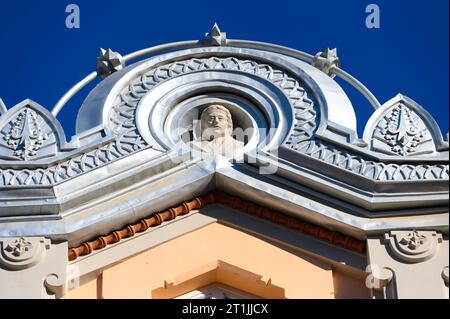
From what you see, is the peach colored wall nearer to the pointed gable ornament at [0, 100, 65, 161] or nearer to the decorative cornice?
the decorative cornice

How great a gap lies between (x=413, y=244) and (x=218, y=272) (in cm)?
154

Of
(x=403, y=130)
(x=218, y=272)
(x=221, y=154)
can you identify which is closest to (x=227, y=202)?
(x=221, y=154)

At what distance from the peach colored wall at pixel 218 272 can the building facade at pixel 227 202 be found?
0.01 m

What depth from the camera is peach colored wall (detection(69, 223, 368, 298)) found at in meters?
16.2

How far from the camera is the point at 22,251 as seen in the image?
53.3 ft

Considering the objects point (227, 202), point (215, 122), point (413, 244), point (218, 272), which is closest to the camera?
point (413, 244)

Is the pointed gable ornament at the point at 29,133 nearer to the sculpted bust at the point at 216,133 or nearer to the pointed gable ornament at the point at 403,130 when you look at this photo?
the sculpted bust at the point at 216,133

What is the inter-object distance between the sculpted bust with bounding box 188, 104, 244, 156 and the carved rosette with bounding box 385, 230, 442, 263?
161cm

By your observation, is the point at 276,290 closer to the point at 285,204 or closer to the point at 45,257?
the point at 285,204

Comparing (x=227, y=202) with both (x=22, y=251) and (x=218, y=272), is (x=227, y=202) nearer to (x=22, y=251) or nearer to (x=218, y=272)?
(x=218, y=272)

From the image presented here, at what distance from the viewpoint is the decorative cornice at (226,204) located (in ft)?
54.1

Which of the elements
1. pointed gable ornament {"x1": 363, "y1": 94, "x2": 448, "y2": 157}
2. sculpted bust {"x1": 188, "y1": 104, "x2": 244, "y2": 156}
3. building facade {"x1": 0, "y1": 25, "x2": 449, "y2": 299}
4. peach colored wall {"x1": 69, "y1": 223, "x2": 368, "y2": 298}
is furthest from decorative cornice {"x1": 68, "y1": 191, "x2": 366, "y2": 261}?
pointed gable ornament {"x1": 363, "y1": 94, "x2": 448, "y2": 157}

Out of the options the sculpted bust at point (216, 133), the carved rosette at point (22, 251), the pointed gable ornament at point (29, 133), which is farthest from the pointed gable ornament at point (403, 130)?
the carved rosette at point (22, 251)

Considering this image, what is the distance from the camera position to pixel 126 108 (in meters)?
17.4
